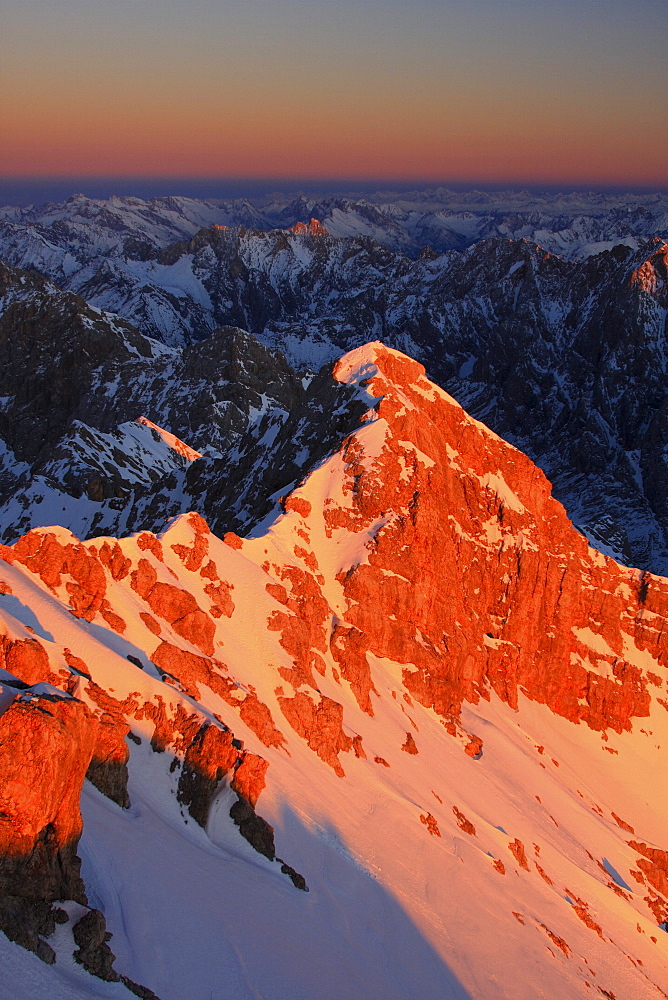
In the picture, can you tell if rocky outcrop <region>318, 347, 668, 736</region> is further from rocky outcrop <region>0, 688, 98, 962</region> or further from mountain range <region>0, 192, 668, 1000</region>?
rocky outcrop <region>0, 688, 98, 962</region>

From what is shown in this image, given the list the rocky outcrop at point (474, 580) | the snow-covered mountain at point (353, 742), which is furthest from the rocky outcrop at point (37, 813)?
the rocky outcrop at point (474, 580)

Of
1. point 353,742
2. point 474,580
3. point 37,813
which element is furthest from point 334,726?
point 474,580

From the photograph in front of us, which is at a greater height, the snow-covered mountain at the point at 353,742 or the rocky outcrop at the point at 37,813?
the rocky outcrop at the point at 37,813

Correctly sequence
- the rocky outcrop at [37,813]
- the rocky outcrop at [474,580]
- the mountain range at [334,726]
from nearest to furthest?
1. the rocky outcrop at [37,813]
2. the mountain range at [334,726]
3. the rocky outcrop at [474,580]

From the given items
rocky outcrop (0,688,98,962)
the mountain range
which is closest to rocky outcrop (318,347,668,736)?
the mountain range

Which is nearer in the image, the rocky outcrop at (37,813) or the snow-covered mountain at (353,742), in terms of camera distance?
the rocky outcrop at (37,813)

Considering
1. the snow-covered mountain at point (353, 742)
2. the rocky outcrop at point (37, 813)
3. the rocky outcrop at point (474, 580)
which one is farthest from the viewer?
the rocky outcrop at point (474, 580)

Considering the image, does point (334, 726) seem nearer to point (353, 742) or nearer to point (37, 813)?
point (353, 742)

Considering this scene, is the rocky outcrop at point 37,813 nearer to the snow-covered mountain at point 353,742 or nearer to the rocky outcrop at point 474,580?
the snow-covered mountain at point 353,742

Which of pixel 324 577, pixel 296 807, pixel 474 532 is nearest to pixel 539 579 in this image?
pixel 474 532
